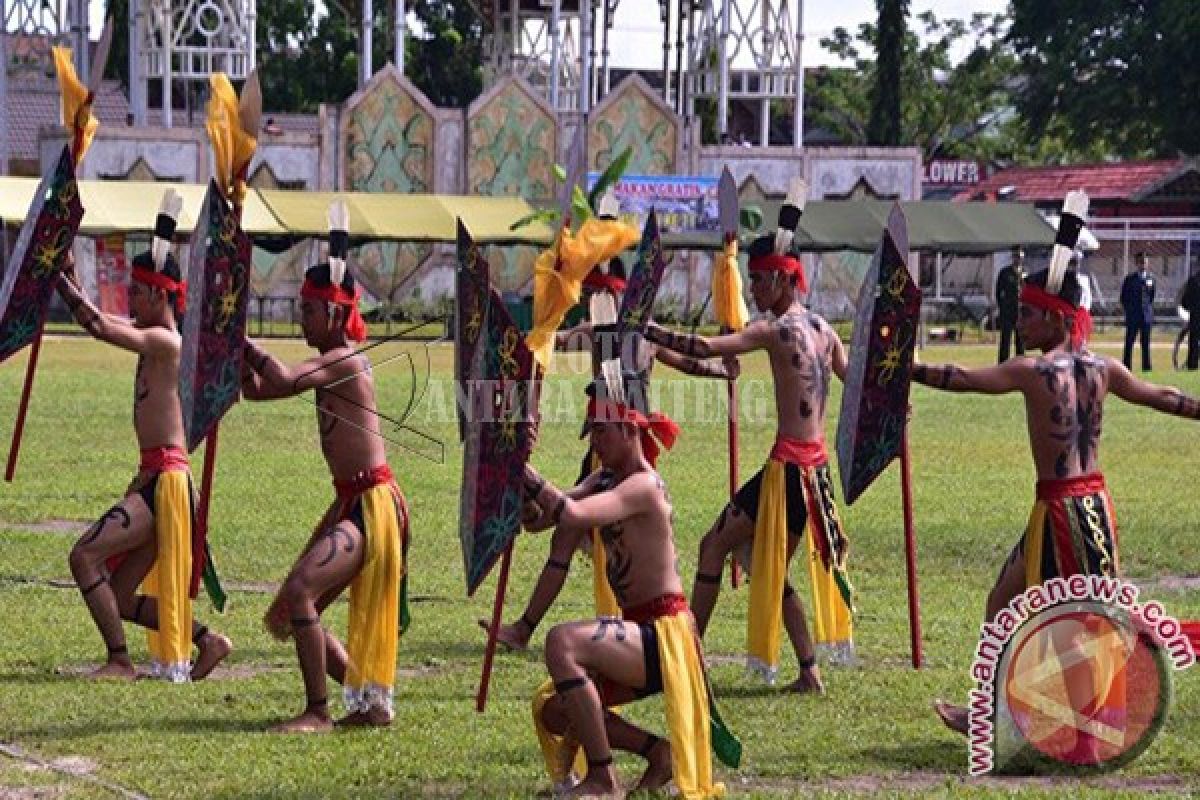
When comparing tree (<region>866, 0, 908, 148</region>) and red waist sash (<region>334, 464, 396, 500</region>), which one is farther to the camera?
tree (<region>866, 0, 908, 148</region>)

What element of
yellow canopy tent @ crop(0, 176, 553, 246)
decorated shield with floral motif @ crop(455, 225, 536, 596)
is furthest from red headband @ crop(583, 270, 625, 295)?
yellow canopy tent @ crop(0, 176, 553, 246)

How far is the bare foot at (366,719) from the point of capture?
9.17 m

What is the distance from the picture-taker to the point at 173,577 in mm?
10117

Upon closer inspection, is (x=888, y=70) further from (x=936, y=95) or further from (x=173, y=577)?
(x=173, y=577)

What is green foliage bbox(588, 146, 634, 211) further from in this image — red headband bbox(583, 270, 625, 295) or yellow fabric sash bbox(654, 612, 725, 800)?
yellow fabric sash bbox(654, 612, 725, 800)

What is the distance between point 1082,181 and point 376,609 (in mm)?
53144

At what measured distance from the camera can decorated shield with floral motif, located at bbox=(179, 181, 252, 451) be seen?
886 centimetres

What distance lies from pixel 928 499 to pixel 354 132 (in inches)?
1165

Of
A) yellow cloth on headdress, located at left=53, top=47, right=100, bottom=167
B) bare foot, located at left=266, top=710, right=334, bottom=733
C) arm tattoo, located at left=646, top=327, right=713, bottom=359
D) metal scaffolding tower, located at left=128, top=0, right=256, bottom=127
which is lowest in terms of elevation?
bare foot, located at left=266, top=710, right=334, bottom=733

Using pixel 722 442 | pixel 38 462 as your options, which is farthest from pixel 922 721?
pixel 722 442

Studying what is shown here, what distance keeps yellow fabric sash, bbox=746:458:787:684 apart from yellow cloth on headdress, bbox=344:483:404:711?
1710 millimetres

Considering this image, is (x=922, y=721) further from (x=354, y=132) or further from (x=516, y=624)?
(x=354, y=132)

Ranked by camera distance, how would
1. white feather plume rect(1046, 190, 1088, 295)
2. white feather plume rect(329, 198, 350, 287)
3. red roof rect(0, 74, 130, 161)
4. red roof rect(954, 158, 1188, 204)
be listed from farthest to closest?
red roof rect(0, 74, 130, 161) → red roof rect(954, 158, 1188, 204) → white feather plume rect(329, 198, 350, 287) → white feather plume rect(1046, 190, 1088, 295)

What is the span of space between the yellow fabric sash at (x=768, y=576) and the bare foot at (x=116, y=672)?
9.08 ft
